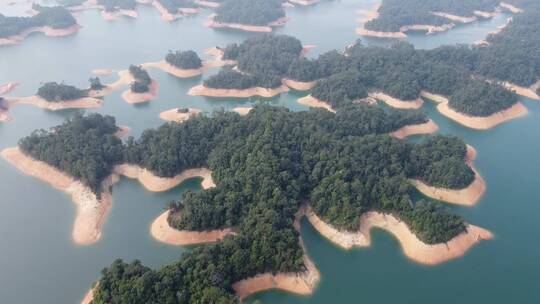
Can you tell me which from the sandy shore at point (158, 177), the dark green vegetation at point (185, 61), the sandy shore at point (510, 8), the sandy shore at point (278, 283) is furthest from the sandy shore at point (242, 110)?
the sandy shore at point (510, 8)

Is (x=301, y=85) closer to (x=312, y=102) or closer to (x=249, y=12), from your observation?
(x=312, y=102)

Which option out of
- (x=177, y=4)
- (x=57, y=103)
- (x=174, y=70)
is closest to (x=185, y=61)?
(x=174, y=70)

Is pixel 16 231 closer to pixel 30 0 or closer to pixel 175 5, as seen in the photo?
pixel 175 5

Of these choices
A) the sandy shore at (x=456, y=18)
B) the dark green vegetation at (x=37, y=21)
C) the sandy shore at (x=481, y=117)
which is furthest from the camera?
the sandy shore at (x=456, y=18)

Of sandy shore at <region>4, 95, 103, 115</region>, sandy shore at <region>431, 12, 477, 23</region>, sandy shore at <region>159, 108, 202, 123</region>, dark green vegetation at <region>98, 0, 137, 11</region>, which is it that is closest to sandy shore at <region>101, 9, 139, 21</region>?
dark green vegetation at <region>98, 0, 137, 11</region>

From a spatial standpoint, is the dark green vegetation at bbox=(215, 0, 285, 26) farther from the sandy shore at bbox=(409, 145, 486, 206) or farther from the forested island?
the sandy shore at bbox=(409, 145, 486, 206)

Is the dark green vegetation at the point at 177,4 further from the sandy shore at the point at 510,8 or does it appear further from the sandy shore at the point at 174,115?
the sandy shore at the point at 510,8

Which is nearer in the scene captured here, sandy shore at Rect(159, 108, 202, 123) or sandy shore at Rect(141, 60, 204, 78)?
sandy shore at Rect(159, 108, 202, 123)
